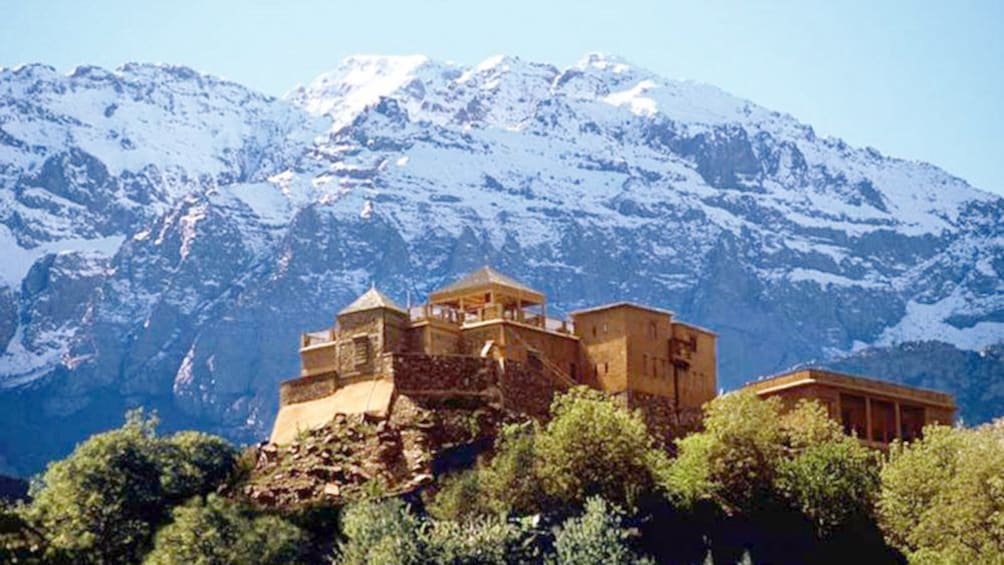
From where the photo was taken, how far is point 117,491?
8725 centimetres

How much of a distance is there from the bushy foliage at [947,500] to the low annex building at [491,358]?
12.9 m

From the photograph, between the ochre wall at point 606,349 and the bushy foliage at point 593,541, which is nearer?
the bushy foliage at point 593,541

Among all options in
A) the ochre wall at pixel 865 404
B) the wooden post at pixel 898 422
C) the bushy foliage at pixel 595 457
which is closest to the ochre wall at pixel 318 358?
the bushy foliage at pixel 595 457

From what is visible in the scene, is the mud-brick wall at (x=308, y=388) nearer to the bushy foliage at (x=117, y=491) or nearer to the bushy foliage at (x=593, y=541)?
the bushy foliage at (x=117, y=491)

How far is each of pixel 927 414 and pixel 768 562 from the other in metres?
22.6

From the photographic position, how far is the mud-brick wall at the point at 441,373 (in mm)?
95375

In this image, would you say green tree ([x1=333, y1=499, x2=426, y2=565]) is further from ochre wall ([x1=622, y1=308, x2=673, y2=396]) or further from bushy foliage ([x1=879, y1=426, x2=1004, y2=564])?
bushy foliage ([x1=879, y1=426, x2=1004, y2=564])

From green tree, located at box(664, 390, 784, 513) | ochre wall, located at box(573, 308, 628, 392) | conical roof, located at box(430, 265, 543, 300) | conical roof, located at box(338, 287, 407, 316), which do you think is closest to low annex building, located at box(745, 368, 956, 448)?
ochre wall, located at box(573, 308, 628, 392)

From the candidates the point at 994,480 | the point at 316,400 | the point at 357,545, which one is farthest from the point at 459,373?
the point at 994,480

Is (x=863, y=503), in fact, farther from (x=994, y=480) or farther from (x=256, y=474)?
(x=256, y=474)

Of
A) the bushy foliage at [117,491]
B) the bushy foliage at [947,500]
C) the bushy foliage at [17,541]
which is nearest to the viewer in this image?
the bushy foliage at [17,541]

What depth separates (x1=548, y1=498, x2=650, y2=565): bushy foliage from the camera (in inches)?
3278

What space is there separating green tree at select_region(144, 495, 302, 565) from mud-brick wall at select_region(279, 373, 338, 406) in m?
13.5

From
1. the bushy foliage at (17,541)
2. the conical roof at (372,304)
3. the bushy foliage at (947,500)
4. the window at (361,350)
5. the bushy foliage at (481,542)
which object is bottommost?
the bushy foliage at (17,541)
